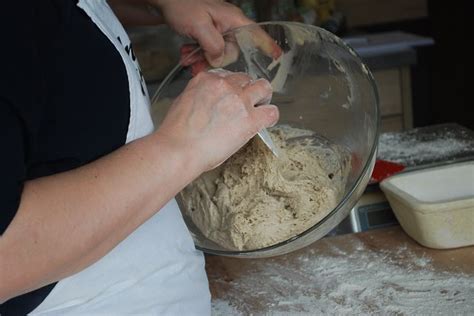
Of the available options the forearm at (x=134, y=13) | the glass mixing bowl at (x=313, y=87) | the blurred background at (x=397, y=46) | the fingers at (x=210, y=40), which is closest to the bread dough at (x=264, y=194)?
the glass mixing bowl at (x=313, y=87)

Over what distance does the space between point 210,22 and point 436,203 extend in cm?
45

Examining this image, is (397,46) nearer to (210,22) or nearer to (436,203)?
(436,203)

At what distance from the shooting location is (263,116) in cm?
76

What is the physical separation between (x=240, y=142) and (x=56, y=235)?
0.21 meters

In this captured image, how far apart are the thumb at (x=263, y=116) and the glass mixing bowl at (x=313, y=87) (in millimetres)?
169

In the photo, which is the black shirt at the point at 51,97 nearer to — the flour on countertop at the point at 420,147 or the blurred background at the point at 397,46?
the flour on countertop at the point at 420,147

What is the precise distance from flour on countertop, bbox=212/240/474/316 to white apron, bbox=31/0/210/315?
24 centimetres

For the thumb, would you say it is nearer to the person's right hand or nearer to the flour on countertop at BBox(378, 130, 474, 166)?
the person's right hand

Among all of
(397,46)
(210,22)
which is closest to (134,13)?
(210,22)

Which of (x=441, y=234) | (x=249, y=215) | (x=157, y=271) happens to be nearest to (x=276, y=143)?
(x=249, y=215)

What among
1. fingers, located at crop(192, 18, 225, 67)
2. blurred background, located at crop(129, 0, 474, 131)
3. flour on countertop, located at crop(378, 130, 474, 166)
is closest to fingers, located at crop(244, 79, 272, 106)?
fingers, located at crop(192, 18, 225, 67)

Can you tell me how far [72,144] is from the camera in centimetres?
72

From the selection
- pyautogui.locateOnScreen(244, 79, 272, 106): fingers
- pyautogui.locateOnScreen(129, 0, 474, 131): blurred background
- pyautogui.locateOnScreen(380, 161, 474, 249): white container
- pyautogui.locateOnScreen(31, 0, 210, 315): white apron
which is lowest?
pyautogui.locateOnScreen(129, 0, 474, 131): blurred background

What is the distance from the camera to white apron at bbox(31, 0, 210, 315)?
78 centimetres
